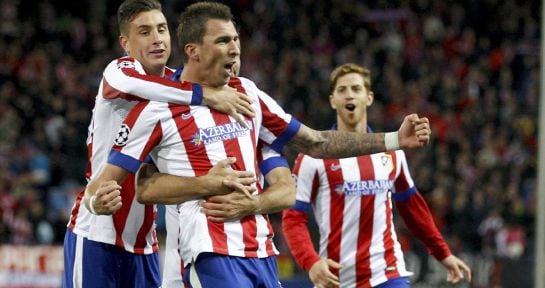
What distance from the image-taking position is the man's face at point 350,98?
7.41m

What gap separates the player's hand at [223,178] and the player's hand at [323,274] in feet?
6.47

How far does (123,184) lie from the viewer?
603 centimetres

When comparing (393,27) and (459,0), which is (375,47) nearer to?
(393,27)

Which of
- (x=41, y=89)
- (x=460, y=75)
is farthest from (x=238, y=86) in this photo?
(x=460, y=75)

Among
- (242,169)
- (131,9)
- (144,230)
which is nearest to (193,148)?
(242,169)

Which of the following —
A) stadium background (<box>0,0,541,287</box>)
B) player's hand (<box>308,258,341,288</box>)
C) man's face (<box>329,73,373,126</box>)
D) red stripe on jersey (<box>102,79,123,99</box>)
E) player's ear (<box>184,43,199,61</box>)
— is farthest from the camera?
stadium background (<box>0,0,541,287</box>)

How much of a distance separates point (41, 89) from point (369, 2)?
8723 millimetres

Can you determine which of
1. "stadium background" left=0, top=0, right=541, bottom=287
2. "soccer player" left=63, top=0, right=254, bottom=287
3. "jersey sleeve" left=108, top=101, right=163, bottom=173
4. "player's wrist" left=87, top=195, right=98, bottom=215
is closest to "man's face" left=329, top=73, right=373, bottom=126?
"soccer player" left=63, top=0, right=254, bottom=287

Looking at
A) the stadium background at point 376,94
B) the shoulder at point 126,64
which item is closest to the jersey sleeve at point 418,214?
the shoulder at point 126,64

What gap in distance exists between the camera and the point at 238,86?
5.43 meters

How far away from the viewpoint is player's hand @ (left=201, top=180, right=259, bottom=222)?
16.4ft

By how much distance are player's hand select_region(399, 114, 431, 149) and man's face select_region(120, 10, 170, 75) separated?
62.9 inches

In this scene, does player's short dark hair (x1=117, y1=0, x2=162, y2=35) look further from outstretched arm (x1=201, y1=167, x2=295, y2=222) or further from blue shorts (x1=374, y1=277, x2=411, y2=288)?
blue shorts (x1=374, y1=277, x2=411, y2=288)

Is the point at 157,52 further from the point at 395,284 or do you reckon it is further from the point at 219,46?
the point at 395,284
